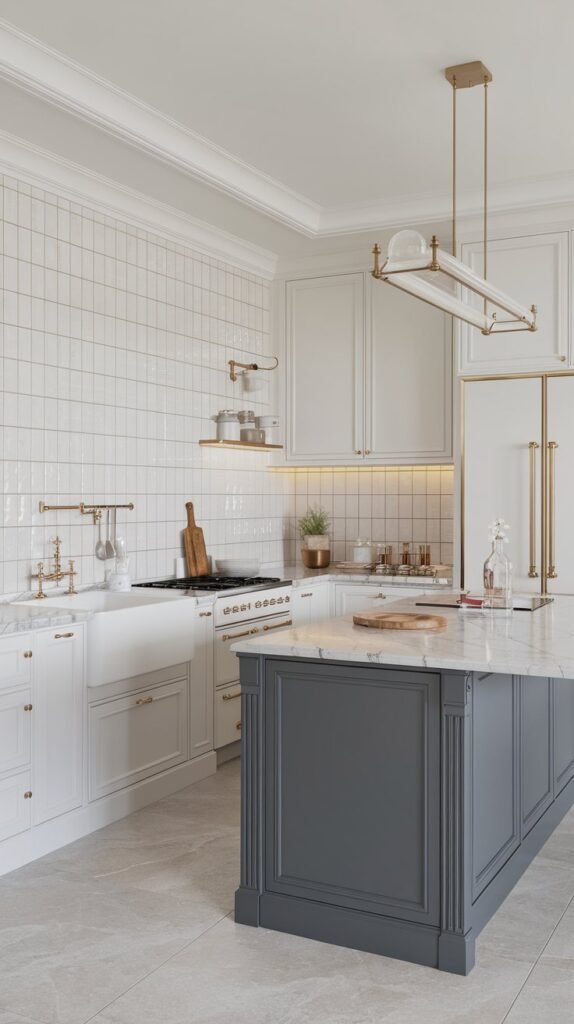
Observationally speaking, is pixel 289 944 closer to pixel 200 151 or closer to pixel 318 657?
pixel 318 657

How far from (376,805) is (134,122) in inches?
111

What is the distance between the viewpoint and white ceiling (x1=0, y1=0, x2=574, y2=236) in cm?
313

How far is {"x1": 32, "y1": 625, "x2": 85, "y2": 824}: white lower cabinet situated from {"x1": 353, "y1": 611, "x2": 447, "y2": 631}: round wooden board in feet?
3.75

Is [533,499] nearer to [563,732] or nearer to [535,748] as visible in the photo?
[563,732]

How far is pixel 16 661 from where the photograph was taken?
130 inches

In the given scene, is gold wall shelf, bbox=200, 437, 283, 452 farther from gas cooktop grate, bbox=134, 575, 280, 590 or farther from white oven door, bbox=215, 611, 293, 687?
white oven door, bbox=215, 611, 293, 687

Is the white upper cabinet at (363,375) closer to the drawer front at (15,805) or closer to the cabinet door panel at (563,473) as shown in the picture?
the cabinet door panel at (563,473)

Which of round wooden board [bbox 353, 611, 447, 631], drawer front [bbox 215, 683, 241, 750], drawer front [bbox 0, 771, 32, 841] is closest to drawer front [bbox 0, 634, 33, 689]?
drawer front [bbox 0, 771, 32, 841]

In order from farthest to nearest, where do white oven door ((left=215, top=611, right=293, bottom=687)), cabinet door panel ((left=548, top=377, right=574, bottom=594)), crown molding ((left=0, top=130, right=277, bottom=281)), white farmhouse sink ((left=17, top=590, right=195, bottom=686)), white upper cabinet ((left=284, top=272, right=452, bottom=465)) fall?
white upper cabinet ((left=284, top=272, right=452, bottom=465)), cabinet door panel ((left=548, top=377, right=574, bottom=594)), white oven door ((left=215, top=611, right=293, bottom=687)), crown molding ((left=0, top=130, right=277, bottom=281)), white farmhouse sink ((left=17, top=590, right=195, bottom=686))

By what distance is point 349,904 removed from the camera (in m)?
2.78

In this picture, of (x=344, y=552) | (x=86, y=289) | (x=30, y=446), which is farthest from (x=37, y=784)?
(x=344, y=552)

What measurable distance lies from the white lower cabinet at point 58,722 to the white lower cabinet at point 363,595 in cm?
216

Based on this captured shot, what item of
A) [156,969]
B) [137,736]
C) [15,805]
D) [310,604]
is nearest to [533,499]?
[310,604]

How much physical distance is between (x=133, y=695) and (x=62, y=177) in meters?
2.33
